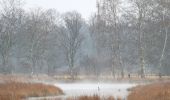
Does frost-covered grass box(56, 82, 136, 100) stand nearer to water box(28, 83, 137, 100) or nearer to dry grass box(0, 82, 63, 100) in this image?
water box(28, 83, 137, 100)

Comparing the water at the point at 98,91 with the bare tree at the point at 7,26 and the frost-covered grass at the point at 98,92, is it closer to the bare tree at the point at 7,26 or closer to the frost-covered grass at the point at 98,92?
the frost-covered grass at the point at 98,92

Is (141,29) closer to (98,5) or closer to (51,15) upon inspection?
(98,5)

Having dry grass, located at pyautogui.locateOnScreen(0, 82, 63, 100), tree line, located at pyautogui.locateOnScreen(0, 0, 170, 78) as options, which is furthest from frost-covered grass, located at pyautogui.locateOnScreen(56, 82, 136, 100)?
tree line, located at pyautogui.locateOnScreen(0, 0, 170, 78)

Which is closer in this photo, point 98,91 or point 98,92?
point 98,92

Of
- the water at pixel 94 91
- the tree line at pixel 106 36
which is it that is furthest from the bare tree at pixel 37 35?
the water at pixel 94 91

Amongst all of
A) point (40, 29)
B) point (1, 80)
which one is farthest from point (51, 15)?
point (1, 80)

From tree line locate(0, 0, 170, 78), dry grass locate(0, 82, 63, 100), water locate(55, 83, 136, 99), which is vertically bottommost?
water locate(55, 83, 136, 99)

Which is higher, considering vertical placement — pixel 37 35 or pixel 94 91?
pixel 37 35

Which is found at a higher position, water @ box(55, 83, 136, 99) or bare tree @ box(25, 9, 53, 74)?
bare tree @ box(25, 9, 53, 74)

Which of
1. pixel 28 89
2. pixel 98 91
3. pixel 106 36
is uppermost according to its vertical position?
pixel 106 36

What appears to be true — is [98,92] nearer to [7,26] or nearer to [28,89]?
[28,89]

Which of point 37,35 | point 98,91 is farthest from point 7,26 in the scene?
point 98,91

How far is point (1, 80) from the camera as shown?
29328 millimetres

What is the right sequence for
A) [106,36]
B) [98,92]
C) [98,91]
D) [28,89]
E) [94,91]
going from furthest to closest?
A: [106,36], [98,91], [94,91], [98,92], [28,89]
